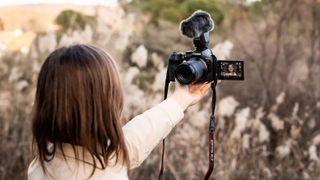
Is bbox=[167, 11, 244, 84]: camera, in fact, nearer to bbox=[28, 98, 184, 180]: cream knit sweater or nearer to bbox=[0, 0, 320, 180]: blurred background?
bbox=[28, 98, 184, 180]: cream knit sweater

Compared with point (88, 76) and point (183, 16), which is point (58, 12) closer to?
point (183, 16)

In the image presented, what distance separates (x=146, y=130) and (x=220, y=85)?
8.57 ft

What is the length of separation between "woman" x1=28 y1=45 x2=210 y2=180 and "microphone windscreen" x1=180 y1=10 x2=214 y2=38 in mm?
337

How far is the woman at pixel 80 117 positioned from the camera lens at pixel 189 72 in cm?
21

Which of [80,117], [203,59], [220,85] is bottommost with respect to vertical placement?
[220,85]

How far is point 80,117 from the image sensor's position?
5.52 feet

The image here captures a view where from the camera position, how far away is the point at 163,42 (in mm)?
4488

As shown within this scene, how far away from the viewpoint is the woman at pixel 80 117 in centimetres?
168

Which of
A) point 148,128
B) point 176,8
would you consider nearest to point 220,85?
point 176,8

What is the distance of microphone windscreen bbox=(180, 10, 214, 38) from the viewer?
1.97m

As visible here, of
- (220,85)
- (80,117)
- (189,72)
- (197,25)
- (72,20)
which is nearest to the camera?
(80,117)

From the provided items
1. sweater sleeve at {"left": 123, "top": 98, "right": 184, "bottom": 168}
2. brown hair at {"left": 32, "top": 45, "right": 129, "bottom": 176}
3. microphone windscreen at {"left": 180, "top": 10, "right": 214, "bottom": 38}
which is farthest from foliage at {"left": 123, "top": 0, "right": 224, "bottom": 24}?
brown hair at {"left": 32, "top": 45, "right": 129, "bottom": 176}

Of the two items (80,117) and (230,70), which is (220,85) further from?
(80,117)

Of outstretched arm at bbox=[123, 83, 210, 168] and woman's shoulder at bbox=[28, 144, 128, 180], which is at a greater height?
outstretched arm at bbox=[123, 83, 210, 168]
